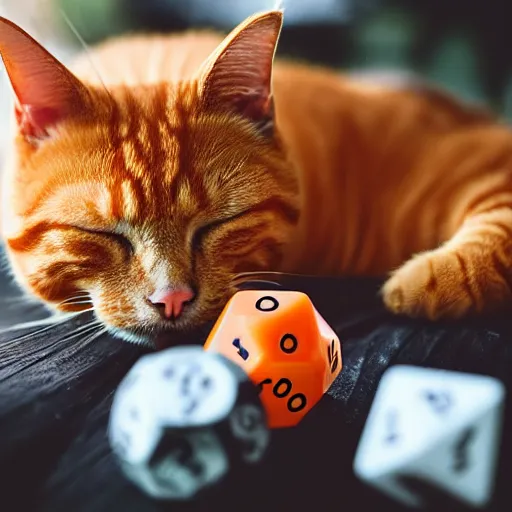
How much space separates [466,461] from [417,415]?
0.07 m

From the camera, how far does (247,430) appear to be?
73cm

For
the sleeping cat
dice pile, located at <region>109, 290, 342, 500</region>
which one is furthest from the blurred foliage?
dice pile, located at <region>109, 290, 342, 500</region>

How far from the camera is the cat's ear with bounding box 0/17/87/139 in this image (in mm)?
978

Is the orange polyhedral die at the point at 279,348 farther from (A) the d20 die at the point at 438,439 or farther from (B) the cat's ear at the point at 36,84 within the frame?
(B) the cat's ear at the point at 36,84

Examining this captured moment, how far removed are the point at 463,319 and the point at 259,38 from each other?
604mm

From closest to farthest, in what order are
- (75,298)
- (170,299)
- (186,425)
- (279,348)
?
(186,425), (279,348), (170,299), (75,298)

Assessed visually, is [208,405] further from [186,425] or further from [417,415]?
[417,415]

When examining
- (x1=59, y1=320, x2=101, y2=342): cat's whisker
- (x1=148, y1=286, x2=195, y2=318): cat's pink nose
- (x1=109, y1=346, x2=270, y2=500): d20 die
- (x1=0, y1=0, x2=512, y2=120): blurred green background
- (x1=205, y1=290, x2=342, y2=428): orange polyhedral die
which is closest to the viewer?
(x1=109, y1=346, x2=270, y2=500): d20 die

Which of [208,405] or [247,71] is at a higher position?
[247,71]

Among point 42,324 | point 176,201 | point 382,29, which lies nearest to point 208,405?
point 176,201

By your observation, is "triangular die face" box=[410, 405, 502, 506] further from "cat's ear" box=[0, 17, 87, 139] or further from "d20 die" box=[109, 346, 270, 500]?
"cat's ear" box=[0, 17, 87, 139]

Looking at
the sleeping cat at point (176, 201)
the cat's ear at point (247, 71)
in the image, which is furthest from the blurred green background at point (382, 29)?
the cat's ear at point (247, 71)

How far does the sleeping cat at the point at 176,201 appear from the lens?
1.00 meters

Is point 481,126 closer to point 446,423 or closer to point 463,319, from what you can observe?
point 463,319
